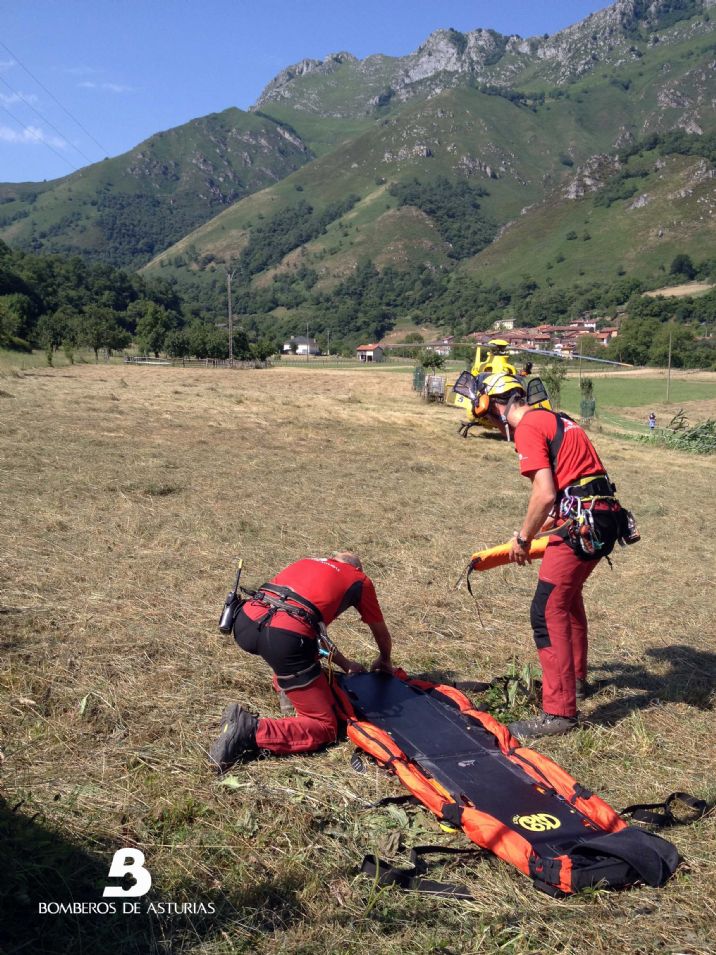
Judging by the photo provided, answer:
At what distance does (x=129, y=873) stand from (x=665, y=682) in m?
4.52

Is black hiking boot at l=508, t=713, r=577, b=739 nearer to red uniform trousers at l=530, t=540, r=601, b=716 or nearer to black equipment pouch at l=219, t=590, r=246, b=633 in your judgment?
red uniform trousers at l=530, t=540, r=601, b=716

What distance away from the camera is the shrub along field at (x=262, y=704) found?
3260 mm

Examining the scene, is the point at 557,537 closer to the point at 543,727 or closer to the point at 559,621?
the point at 559,621

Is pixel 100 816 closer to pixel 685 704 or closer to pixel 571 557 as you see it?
pixel 571 557

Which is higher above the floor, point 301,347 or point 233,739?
point 301,347

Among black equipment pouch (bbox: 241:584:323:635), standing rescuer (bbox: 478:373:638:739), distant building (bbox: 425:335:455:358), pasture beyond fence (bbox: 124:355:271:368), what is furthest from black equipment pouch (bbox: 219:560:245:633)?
pasture beyond fence (bbox: 124:355:271:368)

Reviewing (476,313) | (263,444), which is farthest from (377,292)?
(263,444)

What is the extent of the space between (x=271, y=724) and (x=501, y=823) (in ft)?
4.80

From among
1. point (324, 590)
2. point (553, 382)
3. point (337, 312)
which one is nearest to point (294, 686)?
point (324, 590)

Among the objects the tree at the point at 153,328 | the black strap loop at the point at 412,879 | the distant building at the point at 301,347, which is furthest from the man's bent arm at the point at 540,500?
the distant building at the point at 301,347

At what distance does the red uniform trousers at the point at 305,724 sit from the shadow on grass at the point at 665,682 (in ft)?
6.45

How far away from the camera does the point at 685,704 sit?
5789 millimetres

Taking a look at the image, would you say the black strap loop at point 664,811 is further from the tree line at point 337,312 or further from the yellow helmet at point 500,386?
the tree line at point 337,312

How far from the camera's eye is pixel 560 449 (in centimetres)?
533
